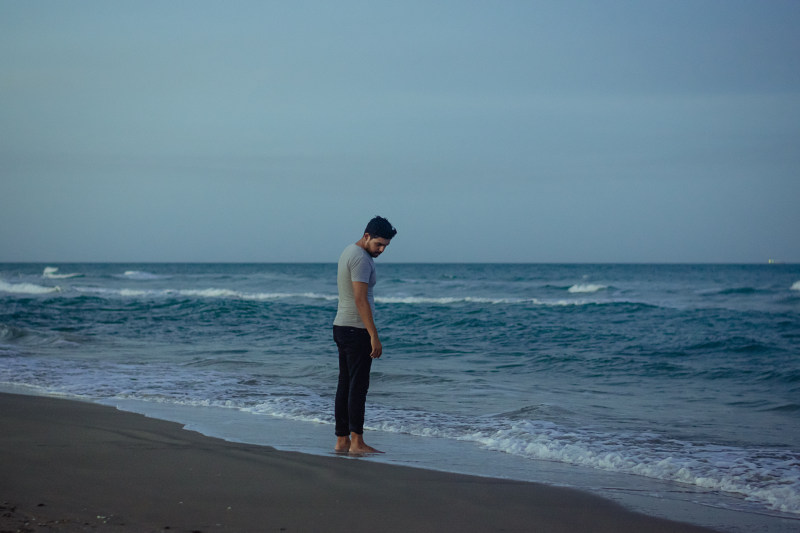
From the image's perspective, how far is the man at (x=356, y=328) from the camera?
4.90 m

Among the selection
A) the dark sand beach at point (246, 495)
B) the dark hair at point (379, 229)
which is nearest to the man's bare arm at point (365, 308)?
the dark hair at point (379, 229)

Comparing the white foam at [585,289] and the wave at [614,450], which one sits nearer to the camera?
the wave at [614,450]

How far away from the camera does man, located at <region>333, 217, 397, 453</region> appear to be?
4.90 m

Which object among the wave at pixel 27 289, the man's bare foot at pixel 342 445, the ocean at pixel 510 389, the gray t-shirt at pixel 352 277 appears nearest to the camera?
the ocean at pixel 510 389

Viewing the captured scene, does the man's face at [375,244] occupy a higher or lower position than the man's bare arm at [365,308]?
higher

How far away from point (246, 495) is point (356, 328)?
1.67m

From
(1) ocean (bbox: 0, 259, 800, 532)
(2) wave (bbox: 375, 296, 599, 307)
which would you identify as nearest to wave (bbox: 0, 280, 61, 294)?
(2) wave (bbox: 375, 296, 599, 307)

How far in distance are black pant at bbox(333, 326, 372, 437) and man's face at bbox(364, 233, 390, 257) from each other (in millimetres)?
591

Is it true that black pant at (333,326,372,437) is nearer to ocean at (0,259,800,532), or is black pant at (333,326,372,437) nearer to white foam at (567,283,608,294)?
ocean at (0,259,800,532)

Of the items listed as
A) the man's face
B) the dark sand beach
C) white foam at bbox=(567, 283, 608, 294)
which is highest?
the man's face

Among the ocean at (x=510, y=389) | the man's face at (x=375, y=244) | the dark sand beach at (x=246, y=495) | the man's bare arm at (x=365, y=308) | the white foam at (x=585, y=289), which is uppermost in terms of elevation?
the man's face at (x=375, y=244)

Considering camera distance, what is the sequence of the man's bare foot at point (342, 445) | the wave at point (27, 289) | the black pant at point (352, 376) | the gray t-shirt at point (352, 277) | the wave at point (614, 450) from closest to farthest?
the wave at point (614, 450)
the gray t-shirt at point (352, 277)
the black pant at point (352, 376)
the man's bare foot at point (342, 445)
the wave at point (27, 289)

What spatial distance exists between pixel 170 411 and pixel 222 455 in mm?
2347

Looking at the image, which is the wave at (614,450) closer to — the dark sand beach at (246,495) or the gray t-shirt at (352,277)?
the dark sand beach at (246,495)
